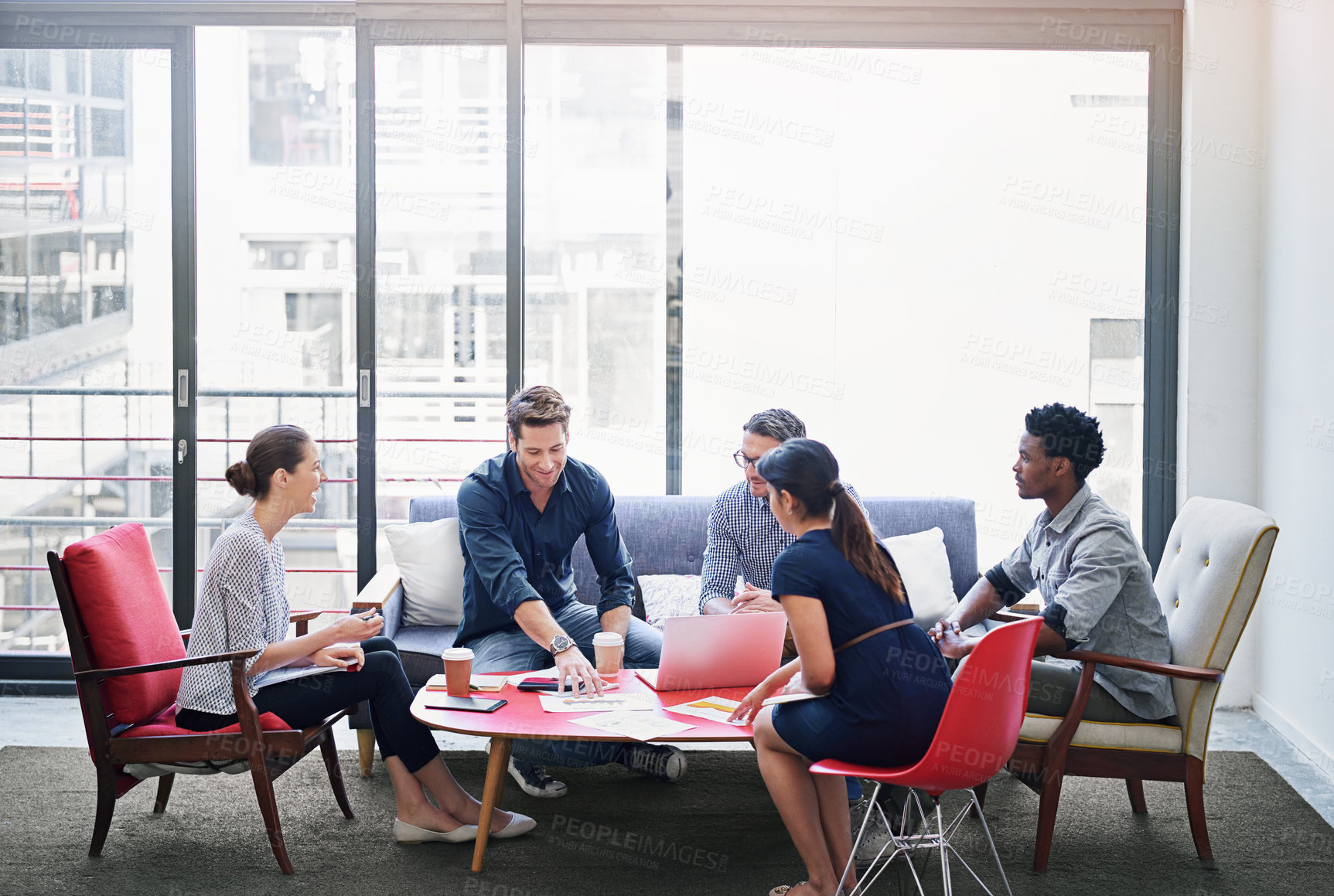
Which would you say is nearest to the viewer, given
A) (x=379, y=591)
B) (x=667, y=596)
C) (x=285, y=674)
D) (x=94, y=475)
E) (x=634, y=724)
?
(x=634, y=724)

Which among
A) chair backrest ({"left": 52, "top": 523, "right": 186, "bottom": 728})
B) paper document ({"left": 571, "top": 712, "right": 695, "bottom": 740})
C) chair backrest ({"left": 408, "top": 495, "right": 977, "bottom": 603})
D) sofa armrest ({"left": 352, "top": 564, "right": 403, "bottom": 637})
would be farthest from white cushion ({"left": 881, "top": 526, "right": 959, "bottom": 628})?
chair backrest ({"left": 52, "top": 523, "right": 186, "bottom": 728})

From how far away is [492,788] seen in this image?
266 centimetres

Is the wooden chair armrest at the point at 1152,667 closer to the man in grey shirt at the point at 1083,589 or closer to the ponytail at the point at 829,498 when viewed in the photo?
the man in grey shirt at the point at 1083,589

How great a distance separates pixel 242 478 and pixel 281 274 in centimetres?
275

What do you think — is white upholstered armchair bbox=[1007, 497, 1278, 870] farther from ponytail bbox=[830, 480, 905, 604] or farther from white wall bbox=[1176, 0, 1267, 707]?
white wall bbox=[1176, 0, 1267, 707]

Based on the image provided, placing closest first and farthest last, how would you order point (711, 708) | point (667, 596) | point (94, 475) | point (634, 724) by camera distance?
point (634, 724), point (711, 708), point (667, 596), point (94, 475)

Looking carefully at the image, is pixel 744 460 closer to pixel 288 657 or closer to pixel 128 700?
pixel 288 657

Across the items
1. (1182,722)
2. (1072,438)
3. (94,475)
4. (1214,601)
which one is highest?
(1072,438)

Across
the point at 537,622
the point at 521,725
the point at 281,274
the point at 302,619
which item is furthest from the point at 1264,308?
the point at 281,274

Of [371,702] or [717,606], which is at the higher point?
[717,606]

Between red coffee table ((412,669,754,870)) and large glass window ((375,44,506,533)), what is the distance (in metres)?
1.84

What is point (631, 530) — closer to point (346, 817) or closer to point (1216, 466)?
point (346, 817)

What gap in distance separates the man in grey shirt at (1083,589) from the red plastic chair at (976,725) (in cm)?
52

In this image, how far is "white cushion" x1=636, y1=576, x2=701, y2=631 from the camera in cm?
373
